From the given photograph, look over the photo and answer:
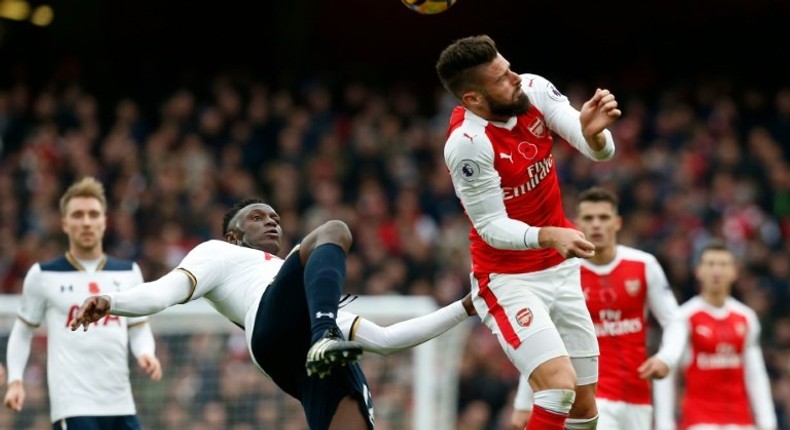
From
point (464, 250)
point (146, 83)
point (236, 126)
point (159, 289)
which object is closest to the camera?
point (159, 289)

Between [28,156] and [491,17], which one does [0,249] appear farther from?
[491,17]

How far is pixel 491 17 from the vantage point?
73.6ft

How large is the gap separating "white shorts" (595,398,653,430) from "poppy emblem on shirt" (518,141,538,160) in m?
2.47

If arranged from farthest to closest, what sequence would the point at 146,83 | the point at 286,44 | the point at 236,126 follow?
→ 1. the point at 286,44
2. the point at 146,83
3. the point at 236,126

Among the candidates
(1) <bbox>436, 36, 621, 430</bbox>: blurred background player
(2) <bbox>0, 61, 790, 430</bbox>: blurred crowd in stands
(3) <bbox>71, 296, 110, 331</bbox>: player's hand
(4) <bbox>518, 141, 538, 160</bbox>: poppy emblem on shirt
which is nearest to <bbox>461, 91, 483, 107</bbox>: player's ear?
(1) <bbox>436, 36, 621, 430</bbox>: blurred background player

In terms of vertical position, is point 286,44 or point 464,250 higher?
point 286,44

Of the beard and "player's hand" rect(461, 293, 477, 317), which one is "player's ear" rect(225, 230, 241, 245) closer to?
"player's hand" rect(461, 293, 477, 317)

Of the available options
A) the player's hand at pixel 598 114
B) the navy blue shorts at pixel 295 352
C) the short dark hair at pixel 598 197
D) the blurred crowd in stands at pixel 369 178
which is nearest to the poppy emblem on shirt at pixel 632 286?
the short dark hair at pixel 598 197

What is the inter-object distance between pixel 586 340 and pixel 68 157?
1060 centimetres

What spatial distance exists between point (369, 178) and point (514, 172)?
1064cm

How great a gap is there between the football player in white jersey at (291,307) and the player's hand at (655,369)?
159cm

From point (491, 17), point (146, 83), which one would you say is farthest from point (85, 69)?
point (491, 17)

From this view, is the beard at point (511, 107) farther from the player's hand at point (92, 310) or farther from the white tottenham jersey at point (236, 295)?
the player's hand at point (92, 310)

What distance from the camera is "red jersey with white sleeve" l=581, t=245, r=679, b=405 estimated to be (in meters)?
8.80
